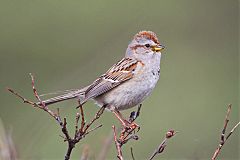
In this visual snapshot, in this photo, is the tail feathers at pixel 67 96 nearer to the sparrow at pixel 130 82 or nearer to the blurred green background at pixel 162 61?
the sparrow at pixel 130 82

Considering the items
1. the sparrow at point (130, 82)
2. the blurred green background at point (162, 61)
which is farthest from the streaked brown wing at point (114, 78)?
the blurred green background at point (162, 61)

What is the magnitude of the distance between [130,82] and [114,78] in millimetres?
131

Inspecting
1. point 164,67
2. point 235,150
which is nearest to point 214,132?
point 235,150

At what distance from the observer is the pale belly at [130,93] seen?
5.52 metres

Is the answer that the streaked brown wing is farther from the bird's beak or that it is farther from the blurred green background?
the blurred green background

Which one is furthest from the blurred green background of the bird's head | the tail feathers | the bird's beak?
the bird's beak

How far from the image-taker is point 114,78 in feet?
18.6

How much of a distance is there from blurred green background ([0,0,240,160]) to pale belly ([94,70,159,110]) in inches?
73.1

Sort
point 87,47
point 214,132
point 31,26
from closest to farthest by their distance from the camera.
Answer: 1. point 214,132
2. point 87,47
3. point 31,26

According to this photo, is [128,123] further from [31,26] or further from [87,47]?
[31,26]

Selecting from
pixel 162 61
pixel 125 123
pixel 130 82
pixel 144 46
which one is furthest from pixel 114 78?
pixel 162 61

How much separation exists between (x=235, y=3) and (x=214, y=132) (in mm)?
4477

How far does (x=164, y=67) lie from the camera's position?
1118 centimetres

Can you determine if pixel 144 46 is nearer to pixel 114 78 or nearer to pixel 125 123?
pixel 114 78
